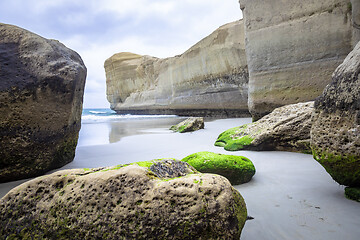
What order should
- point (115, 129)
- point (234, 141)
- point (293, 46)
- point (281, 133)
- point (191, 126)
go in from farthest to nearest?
point (115, 129)
point (191, 126)
point (293, 46)
point (234, 141)
point (281, 133)

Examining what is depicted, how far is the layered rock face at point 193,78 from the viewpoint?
42.2ft

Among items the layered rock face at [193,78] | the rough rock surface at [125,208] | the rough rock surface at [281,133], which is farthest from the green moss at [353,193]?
the layered rock face at [193,78]

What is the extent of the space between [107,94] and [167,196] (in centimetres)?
2899

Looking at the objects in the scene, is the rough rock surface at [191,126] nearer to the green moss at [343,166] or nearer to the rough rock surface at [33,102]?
the rough rock surface at [33,102]

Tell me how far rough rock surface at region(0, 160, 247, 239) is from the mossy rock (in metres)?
1.03

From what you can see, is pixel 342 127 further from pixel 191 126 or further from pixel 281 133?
pixel 191 126

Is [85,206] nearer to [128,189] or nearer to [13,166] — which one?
[128,189]

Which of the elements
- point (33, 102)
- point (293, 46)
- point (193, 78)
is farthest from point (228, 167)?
point (193, 78)

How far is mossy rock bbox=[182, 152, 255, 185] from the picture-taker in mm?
2484

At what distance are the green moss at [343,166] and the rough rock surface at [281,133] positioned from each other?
151 centimetres

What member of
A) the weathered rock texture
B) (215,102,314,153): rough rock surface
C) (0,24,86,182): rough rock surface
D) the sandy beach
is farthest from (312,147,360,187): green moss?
the weathered rock texture

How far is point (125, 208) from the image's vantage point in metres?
1.29

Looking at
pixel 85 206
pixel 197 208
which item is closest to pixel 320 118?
pixel 197 208

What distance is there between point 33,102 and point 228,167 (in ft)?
8.39
